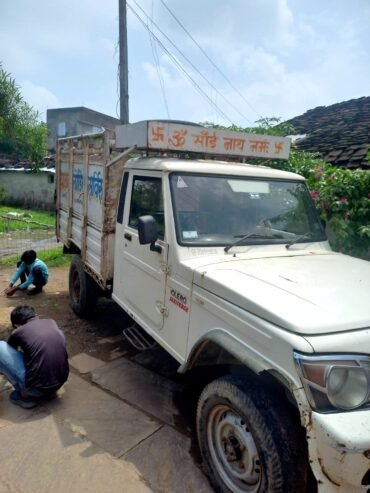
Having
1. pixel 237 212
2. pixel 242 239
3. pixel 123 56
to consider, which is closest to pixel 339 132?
pixel 123 56

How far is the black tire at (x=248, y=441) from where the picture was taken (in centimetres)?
195

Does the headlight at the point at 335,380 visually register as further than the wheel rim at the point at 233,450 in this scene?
No

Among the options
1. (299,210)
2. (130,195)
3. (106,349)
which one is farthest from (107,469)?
(299,210)

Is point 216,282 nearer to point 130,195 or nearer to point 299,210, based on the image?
point 299,210

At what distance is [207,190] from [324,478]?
2164mm

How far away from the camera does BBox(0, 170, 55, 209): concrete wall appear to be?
20.7 meters

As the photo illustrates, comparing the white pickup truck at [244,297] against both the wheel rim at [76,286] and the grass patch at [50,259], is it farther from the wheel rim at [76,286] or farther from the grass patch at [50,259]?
the grass patch at [50,259]

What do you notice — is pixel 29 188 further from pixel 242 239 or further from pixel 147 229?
pixel 242 239

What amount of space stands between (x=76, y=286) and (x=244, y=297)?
3861 millimetres

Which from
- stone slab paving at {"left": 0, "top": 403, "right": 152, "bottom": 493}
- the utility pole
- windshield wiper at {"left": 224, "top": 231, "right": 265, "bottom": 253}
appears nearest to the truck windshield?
windshield wiper at {"left": 224, "top": 231, "right": 265, "bottom": 253}

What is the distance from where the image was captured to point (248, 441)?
7.06 feet

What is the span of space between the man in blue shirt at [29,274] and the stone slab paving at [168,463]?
164 inches

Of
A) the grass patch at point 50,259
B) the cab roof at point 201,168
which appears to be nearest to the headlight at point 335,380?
the cab roof at point 201,168

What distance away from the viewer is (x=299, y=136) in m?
9.45
